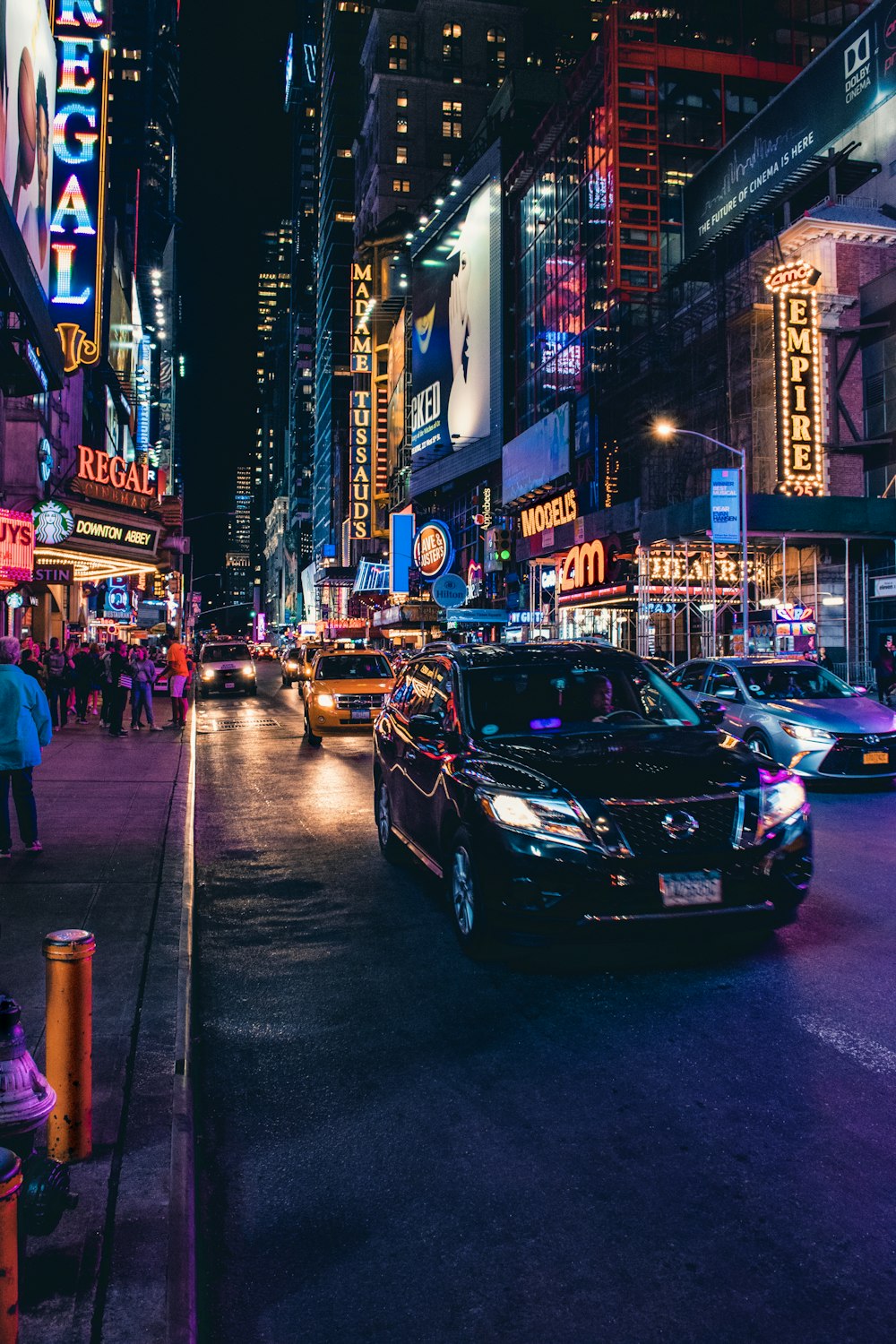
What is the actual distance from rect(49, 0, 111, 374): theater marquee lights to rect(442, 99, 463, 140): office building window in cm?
9420

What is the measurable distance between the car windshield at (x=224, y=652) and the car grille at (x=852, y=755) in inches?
1168

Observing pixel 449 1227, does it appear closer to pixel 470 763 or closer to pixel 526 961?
pixel 526 961

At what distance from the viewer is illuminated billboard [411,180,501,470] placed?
62281mm

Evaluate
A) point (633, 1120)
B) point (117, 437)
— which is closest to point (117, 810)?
point (633, 1120)

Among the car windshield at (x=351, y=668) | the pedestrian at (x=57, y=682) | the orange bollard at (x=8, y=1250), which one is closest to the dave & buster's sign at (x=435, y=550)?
the pedestrian at (x=57, y=682)

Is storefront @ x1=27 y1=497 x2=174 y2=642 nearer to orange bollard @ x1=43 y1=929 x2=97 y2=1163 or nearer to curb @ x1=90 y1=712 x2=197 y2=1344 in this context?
curb @ x1=90 y1=712 x2=197 y2=1344

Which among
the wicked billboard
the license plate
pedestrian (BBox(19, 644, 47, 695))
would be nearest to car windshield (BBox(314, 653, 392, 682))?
pedestrian (BBox(19, 644, 47, 695))

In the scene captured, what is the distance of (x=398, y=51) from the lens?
10638cm

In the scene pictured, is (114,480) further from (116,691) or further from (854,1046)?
(854,1046)

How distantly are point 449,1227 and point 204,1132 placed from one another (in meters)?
1.21

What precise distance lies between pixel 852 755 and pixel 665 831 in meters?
7.71

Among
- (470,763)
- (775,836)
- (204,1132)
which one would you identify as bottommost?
(204,1132)

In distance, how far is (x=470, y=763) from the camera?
6.02 m

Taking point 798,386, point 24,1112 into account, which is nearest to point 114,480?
point 798,386
